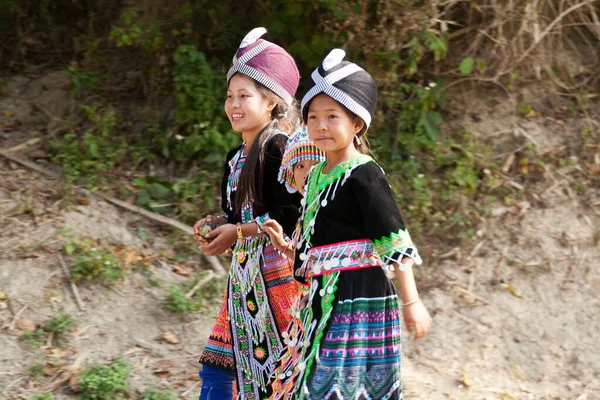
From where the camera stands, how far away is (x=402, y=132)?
660cm

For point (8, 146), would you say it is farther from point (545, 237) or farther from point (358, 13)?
point (545, 237)

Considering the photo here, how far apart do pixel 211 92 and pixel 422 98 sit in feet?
5.04

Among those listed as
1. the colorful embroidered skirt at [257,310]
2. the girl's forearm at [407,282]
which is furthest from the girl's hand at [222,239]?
the girl's forearm at [407,282]

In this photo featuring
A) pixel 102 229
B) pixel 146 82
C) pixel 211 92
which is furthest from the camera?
pixel 146 82

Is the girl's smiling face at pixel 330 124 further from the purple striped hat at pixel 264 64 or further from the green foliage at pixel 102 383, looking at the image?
the green foliage at pixel 102 383

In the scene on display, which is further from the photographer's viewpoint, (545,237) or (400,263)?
(545,237)

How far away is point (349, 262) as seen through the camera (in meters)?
3.22

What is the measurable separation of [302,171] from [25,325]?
2361mm

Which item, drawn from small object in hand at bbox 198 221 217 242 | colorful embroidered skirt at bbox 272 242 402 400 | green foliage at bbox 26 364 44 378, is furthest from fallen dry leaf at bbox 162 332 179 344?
colorful embroidered skirt at bbox 272 242 402 400

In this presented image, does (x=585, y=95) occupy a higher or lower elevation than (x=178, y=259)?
higher

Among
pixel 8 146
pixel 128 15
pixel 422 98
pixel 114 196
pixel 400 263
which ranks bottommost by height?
pixel 400 263

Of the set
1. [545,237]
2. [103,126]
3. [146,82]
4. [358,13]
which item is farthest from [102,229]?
[545,237]

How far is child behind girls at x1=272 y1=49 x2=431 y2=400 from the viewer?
122 inches

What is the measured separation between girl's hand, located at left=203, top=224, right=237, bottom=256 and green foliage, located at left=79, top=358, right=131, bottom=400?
4.31 feet
